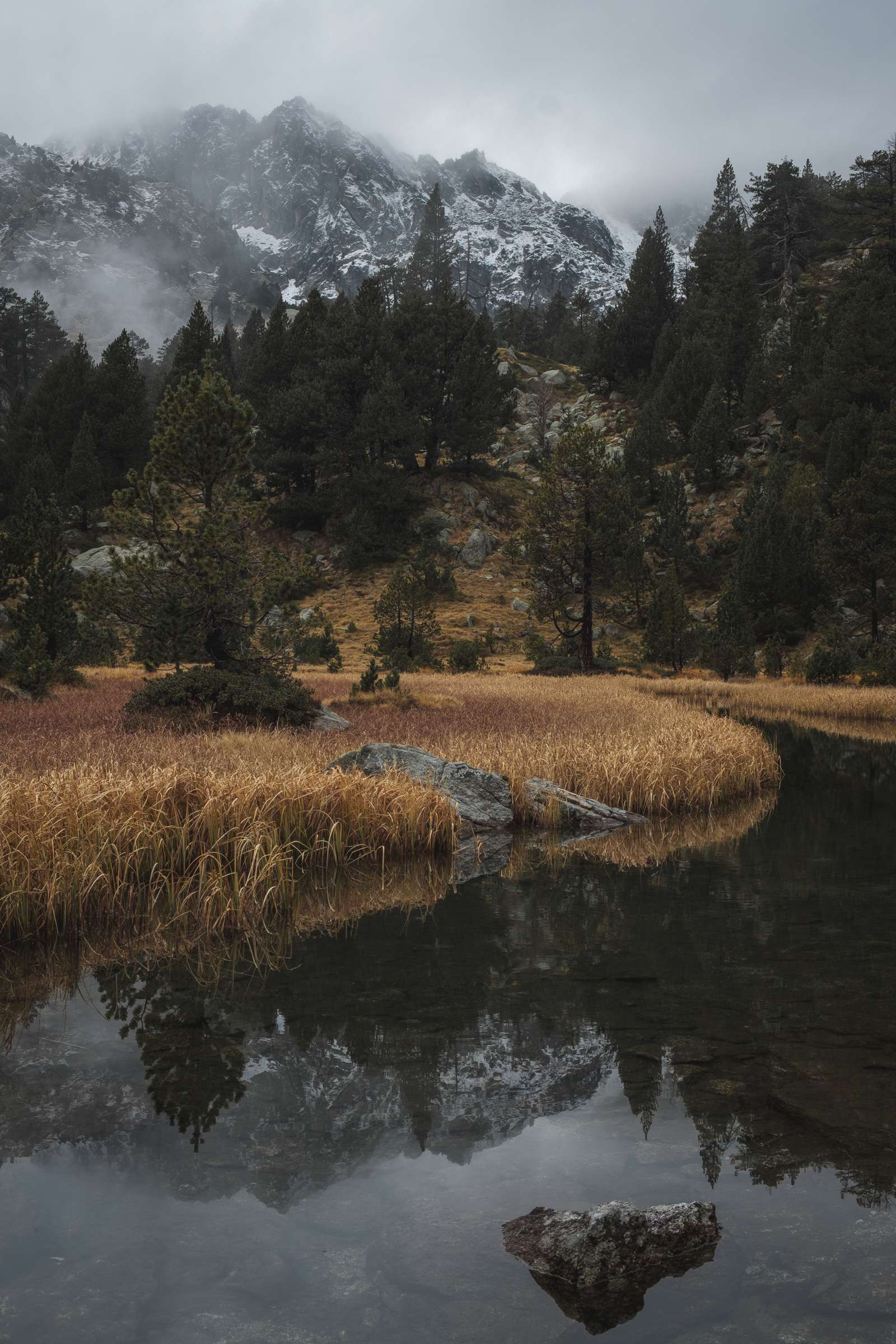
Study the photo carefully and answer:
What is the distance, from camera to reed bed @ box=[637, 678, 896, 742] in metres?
25.6

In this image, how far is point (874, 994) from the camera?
5785 millimetres

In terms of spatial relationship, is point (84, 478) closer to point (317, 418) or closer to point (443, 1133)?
point (317, 418)

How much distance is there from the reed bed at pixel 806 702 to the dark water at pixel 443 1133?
1946 cm

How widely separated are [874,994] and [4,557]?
30.2 metres

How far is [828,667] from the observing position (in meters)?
35.1

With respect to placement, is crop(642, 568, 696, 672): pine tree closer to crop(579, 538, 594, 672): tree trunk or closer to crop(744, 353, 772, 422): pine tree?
crop(579, 538, 594, 672): tree trunk

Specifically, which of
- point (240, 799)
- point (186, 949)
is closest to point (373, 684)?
point (240, 799)

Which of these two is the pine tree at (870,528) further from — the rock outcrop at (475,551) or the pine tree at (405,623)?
the rock outcrop at (475,551)

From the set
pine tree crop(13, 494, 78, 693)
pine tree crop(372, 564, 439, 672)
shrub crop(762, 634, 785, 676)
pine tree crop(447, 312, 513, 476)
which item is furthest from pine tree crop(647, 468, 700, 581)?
pine tree crop(13, 494, 78, 693)

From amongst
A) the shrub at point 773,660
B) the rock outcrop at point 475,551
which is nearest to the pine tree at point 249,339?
the rock outcrop at point 475,551

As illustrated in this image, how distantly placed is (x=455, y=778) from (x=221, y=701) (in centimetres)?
773

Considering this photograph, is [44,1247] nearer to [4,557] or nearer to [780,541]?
[4,557]

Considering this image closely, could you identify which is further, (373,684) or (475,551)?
(475,551)

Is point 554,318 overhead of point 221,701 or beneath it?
overhead
